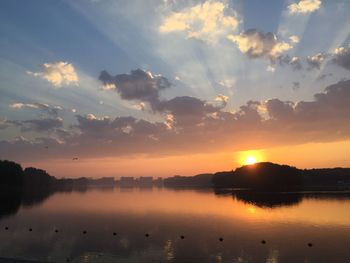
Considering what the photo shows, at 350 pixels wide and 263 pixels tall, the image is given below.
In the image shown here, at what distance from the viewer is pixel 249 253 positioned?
156 ft

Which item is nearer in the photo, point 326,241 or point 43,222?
point 326,241

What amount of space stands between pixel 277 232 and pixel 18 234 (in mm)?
46323

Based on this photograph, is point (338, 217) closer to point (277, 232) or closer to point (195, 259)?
point (277, 232)

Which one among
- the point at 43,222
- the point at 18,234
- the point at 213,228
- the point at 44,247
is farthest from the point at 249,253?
the point at 43,222

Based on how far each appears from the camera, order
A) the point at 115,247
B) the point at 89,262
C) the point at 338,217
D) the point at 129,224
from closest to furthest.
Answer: the point at 89,262, the point at 115,247, the point at 129,224, the point at 338,217

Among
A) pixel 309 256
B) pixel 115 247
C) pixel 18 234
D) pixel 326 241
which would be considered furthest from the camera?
pixel 18 234

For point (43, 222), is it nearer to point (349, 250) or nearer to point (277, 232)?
point (277, 232)

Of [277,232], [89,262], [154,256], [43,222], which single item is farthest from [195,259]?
[43,222]

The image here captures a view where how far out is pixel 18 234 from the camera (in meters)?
63.8

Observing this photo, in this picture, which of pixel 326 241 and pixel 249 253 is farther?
pixel 326 241

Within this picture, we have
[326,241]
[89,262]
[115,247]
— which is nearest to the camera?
[89,262]

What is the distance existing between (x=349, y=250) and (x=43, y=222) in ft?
206

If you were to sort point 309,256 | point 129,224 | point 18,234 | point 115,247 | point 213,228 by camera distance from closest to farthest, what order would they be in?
point 309,256
point 115,247
point 18,234
point 213,228
point 129,224

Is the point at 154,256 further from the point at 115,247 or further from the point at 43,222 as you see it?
the point at 43,222
